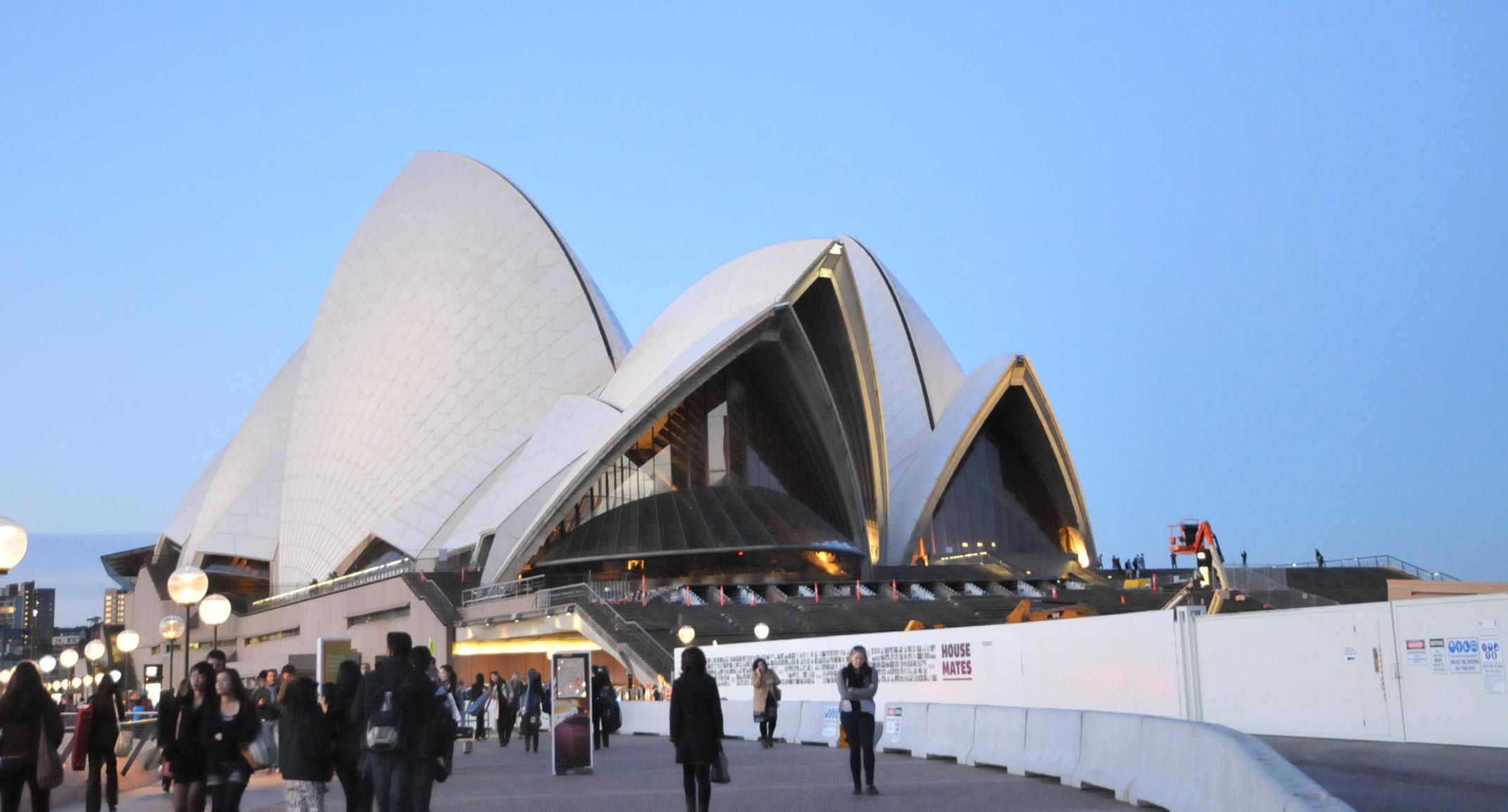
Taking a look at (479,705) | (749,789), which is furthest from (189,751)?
(479,705)

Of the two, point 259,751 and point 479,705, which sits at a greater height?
point 259,751

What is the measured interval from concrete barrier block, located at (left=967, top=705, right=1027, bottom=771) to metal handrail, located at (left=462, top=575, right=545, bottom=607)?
24.4 metres

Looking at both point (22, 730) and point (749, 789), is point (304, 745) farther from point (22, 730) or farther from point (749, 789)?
point (749, 789)

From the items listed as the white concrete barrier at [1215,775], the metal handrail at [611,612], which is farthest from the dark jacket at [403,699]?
the metal handrail at [611,612]

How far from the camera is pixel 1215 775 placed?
7.24m

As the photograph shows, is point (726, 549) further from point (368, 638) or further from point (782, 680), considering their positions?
point (782, 680)

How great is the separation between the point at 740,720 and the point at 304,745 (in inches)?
512

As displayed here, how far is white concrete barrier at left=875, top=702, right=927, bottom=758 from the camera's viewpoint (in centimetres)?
1513

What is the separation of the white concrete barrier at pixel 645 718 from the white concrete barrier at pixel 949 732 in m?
8.26

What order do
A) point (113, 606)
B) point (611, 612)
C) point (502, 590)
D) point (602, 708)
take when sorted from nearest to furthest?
point (602, 708) < point (611, 612) < point (502, 590) < point (113, 606)

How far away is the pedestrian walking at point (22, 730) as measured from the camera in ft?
26.1

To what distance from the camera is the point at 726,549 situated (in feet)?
136

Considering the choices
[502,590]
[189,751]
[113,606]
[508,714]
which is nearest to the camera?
[189,751]

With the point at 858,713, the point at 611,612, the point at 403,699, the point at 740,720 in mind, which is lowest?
the point at 740,720
